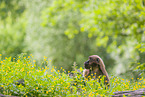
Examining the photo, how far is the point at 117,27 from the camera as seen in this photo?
15.2 metres

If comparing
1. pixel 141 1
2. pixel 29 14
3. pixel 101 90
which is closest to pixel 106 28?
pixel 141 1

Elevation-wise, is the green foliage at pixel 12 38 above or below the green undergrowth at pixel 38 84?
above

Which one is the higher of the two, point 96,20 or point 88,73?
point 96,20

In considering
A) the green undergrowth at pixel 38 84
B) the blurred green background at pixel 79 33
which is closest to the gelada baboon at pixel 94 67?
the green undergrowth at pixel 38 84

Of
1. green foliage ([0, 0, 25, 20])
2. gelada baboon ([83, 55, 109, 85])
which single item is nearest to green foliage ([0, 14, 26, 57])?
green foliage ([0, 0, 25, 20])

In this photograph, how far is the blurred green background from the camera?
14250mm

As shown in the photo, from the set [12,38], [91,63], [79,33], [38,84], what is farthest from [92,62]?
[12,38]

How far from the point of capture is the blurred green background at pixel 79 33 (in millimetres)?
14250

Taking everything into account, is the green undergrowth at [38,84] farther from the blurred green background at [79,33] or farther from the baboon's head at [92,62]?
the blurred green background at [79,33]

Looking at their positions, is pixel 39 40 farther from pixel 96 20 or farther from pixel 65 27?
pixel 96 20

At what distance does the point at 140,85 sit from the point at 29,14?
24.6 metres

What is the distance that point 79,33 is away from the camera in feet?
91.1

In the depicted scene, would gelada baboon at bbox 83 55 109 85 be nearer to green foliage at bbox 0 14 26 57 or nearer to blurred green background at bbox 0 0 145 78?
blurred green background at bbox 0 0 145 78

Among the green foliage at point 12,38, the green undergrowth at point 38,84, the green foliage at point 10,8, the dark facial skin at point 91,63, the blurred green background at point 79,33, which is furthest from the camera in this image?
the green foliage at point 10,8
